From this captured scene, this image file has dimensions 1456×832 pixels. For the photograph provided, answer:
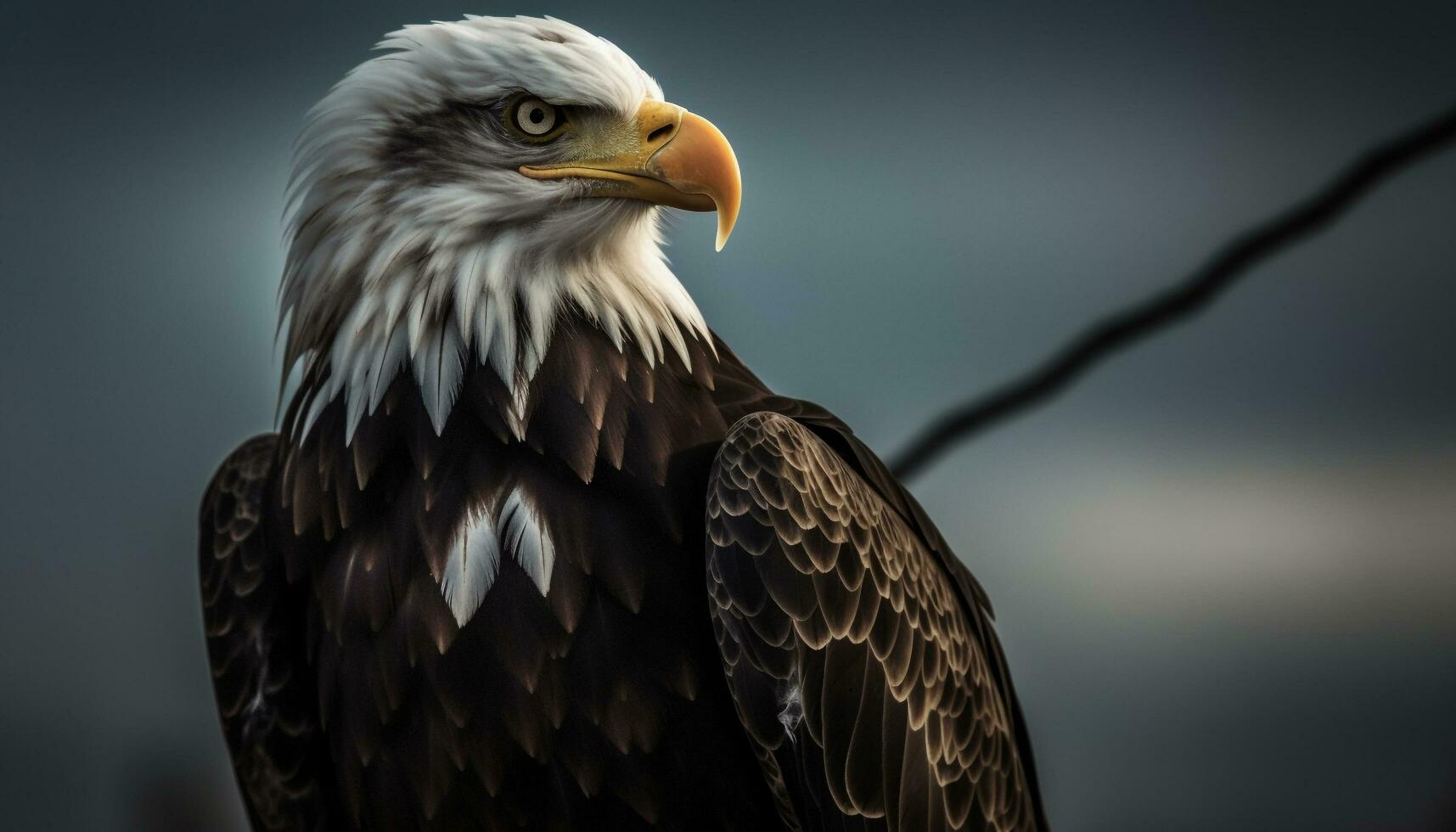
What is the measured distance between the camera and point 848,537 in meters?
1.00

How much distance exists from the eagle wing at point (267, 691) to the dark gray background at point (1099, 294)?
1.77 ft

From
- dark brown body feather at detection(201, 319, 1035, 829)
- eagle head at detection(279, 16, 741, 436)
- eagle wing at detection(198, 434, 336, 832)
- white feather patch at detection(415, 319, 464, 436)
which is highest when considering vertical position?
eagle head at detection(279, 16, 741, 436)

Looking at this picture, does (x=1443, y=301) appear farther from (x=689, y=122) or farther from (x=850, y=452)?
(x=689, y=122)

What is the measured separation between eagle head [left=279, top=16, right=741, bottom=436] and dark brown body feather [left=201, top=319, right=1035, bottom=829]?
3cm

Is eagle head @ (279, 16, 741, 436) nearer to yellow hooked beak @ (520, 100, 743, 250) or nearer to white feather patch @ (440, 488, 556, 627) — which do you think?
yellow hooked beak @ (520, 100, 743, 250)

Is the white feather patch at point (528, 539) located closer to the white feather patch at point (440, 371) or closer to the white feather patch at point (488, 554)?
the white feather patch at point (488, 554)

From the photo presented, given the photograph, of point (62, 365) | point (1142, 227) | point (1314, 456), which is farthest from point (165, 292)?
point (1314, 456)

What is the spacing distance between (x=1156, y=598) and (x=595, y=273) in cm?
113

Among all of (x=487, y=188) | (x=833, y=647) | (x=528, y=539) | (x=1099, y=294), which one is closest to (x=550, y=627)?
(x=528, y=539)

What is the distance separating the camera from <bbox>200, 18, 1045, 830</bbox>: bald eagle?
3.09ft

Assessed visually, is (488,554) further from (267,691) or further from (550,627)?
(267,691)

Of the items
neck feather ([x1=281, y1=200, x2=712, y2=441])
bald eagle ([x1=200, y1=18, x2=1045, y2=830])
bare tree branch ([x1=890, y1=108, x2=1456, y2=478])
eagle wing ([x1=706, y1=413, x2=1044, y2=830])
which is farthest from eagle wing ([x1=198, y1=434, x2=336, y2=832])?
bare tree branch ([x1=890, y1=108, x2=1456, y2=478])

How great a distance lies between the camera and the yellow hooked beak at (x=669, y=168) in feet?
3.20

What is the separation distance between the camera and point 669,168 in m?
0.98
